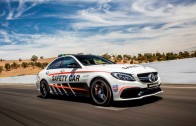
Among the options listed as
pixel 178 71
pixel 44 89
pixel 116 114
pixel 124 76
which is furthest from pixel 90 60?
pixel 178 71

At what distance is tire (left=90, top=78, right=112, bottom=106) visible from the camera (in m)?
7.44

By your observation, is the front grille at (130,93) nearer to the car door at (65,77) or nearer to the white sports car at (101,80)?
the white sports car at (101,80)

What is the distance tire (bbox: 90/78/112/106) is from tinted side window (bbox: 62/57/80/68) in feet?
3.76

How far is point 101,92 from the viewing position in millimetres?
7688

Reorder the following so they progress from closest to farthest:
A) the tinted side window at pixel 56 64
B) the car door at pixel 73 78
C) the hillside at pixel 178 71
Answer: the car door at pixel 73 78
the tinted side window at pixel 56 64
the hillside at pixel 178 71

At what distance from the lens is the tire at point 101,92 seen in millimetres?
7443

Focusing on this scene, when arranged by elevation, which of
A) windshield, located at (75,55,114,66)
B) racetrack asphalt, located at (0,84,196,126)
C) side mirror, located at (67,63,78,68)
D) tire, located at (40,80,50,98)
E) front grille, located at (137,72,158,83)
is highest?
windshield, located at (75,55,114,66)

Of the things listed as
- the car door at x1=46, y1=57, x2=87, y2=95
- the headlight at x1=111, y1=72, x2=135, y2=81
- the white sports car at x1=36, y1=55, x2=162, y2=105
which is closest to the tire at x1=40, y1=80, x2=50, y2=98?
the car door at x1=46, y1=57, x2=87, y2=95

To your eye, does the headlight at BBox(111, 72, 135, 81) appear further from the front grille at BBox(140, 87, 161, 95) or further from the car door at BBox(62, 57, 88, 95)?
the car door at BBox(62, 57, 88, 95)

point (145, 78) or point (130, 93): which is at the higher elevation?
point (145, 78)

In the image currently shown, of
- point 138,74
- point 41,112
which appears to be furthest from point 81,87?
point 138,74

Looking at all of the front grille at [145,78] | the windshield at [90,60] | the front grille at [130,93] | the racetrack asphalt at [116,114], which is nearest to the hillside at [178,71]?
the racetrack asphalt at [116,114]

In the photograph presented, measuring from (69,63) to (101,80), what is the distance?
2043 mm

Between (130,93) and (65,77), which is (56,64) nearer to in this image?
(65,77)
